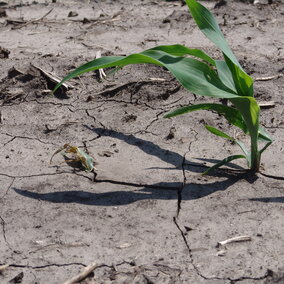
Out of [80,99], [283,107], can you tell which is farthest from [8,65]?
[283,107]

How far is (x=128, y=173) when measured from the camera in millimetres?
3207

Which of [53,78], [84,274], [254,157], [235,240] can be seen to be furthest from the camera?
[53,78]

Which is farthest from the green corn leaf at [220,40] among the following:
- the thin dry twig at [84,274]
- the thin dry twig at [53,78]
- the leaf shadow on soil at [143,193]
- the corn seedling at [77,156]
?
the thin dry twig at [53,78]

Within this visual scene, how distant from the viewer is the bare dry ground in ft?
8.57

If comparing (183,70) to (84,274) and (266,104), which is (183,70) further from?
(266,104)

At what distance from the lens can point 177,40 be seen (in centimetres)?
481

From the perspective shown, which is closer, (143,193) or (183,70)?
(183,70)

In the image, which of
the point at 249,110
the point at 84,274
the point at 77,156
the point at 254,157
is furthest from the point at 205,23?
the point at 84,274

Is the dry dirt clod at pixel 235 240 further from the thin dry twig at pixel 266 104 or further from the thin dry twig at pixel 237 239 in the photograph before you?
the thin dry twig at pixel 266 104

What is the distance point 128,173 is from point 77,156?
1.00 ft

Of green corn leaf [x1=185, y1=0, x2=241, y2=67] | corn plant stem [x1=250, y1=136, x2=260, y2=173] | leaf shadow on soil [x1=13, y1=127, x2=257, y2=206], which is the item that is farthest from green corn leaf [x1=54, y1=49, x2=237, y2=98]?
leaf shadow on soil [x1=13, y1=127, x2=257, y2=206]

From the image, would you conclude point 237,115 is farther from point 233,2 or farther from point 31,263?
point 233,2

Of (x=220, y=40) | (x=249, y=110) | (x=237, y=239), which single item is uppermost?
(x=220, y=40)

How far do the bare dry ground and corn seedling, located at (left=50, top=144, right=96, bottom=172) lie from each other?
5 centimetres
